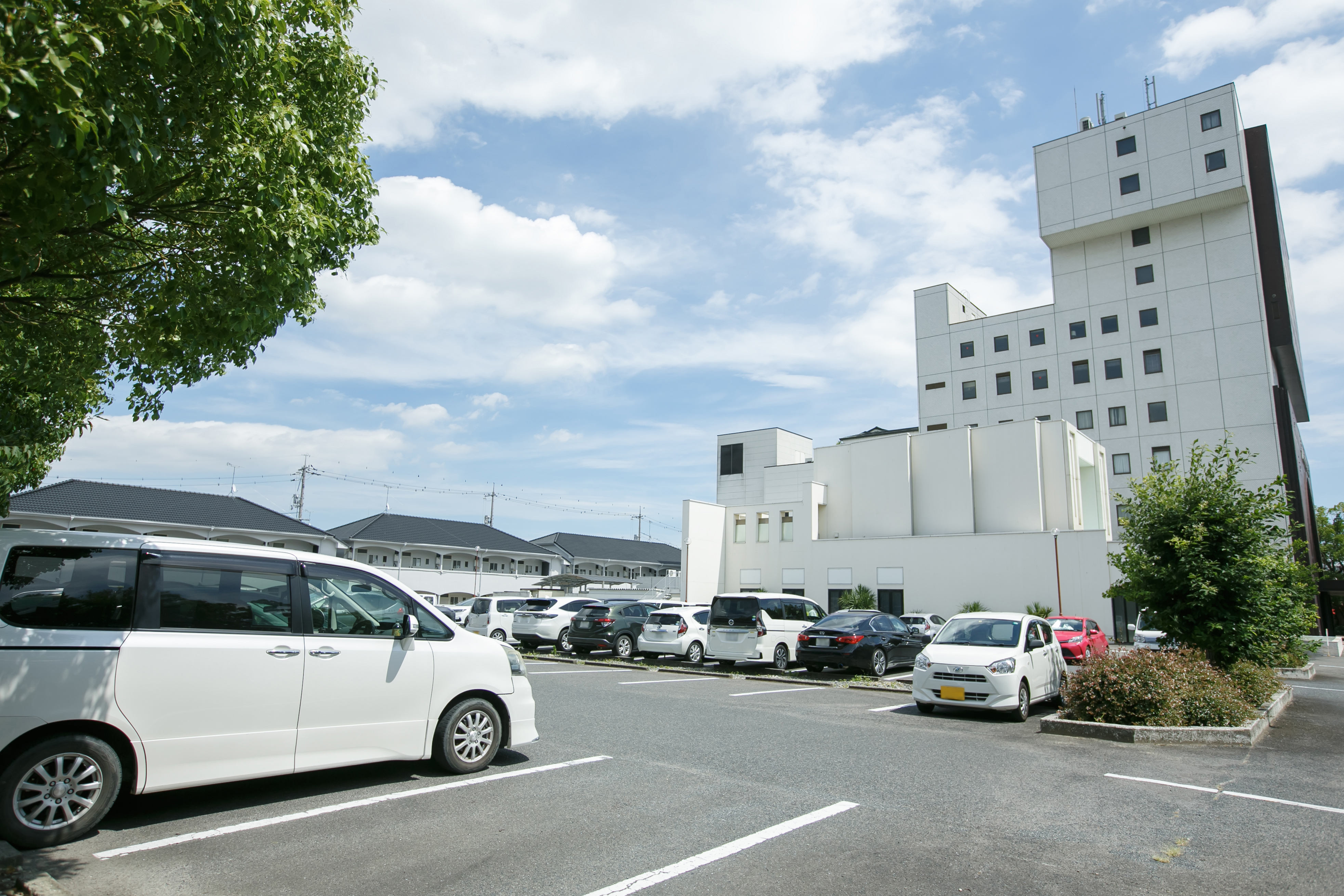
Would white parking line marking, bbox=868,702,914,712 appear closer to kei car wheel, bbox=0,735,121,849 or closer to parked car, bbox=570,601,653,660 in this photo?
parked car, bbox=570,601,653,660

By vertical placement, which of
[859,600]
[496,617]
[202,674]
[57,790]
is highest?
[859,600]

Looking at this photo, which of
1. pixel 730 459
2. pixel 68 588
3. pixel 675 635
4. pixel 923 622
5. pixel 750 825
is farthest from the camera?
pixel 730 459

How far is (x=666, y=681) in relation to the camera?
616 inches

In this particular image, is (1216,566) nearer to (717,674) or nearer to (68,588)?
(717,674)

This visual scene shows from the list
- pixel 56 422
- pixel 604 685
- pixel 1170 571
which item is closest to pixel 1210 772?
pixel 1170 571

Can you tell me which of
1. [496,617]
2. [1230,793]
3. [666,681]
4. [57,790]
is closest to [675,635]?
[666,681]

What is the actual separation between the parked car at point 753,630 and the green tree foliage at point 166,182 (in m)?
13.0

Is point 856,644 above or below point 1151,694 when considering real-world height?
above

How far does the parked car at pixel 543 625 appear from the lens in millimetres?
23109

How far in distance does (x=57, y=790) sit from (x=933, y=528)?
37.4 m

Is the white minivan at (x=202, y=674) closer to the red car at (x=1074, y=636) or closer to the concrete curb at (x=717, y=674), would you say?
the concrete curb at (x=717, y=674)

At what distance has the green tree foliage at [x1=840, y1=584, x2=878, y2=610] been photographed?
117 feet

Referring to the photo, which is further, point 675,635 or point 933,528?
point 933,528

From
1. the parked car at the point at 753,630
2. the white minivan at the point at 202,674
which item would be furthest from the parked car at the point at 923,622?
the white minivan at the point at 202,674
